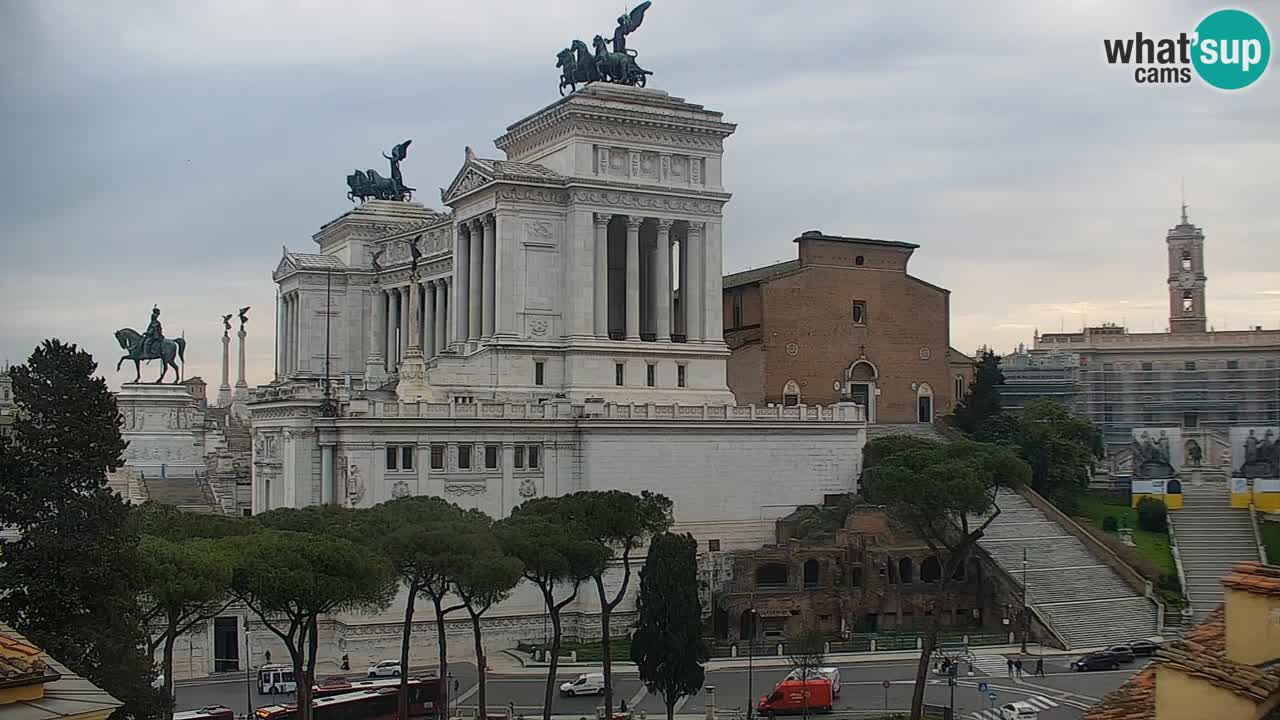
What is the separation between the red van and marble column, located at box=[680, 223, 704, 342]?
31134mm

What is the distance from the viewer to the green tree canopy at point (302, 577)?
39.9m

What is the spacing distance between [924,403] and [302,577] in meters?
58.7

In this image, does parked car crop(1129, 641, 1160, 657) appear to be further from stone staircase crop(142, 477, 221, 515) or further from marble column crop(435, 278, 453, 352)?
stone staircase crop(142, 477, 221, 515)

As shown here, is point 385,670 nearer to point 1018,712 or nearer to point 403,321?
point 1018,712

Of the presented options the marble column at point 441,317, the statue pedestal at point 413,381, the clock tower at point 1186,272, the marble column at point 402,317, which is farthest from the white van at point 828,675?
the clock tower at point 1186,272

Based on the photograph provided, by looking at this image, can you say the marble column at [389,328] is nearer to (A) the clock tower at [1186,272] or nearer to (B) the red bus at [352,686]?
(B) the red bus at [352,686]

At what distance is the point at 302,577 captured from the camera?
39.9 m

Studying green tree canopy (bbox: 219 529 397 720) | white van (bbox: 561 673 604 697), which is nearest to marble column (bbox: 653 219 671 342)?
white van (bbox: 561 673 604 697)

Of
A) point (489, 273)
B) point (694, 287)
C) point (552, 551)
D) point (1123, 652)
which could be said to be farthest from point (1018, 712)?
point (489, 273)

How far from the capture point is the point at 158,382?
9531 centimetres

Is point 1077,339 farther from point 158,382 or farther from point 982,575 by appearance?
point 158,382

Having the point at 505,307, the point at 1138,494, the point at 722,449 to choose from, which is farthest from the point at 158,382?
the point at 1138,494

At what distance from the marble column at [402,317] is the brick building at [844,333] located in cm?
2337

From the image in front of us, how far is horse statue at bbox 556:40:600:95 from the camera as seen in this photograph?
78.9 m
